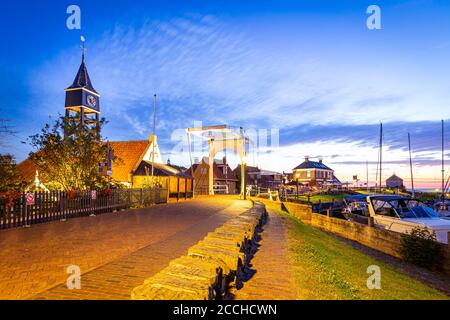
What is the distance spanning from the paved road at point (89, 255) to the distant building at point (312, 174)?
224 ft

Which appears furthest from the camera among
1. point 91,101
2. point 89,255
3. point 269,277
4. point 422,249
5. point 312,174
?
point 312,174

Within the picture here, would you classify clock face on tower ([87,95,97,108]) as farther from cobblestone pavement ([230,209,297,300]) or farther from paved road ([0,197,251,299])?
cobblestone pavement ([230,209,297,300])

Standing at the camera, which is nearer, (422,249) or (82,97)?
(422,249)

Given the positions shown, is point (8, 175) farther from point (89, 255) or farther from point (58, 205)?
point (89, 255)

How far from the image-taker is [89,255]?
645 cm

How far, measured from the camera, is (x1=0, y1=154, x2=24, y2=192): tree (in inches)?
616

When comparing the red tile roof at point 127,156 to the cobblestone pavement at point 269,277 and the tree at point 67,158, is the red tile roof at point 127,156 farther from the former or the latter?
the cobblestone pavement at point 269,277

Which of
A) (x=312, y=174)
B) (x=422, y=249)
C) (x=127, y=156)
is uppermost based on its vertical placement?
(x=127, y=156)

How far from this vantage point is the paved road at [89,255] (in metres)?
4.42

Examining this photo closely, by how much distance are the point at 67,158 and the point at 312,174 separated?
223 feet

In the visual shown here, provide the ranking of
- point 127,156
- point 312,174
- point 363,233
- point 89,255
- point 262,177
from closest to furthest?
1. point 89,255
2. point 363,233
3. point 127,156
4. point 262,177
5. point 312,174

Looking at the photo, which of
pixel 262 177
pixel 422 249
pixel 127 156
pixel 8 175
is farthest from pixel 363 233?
pixel 262 177
